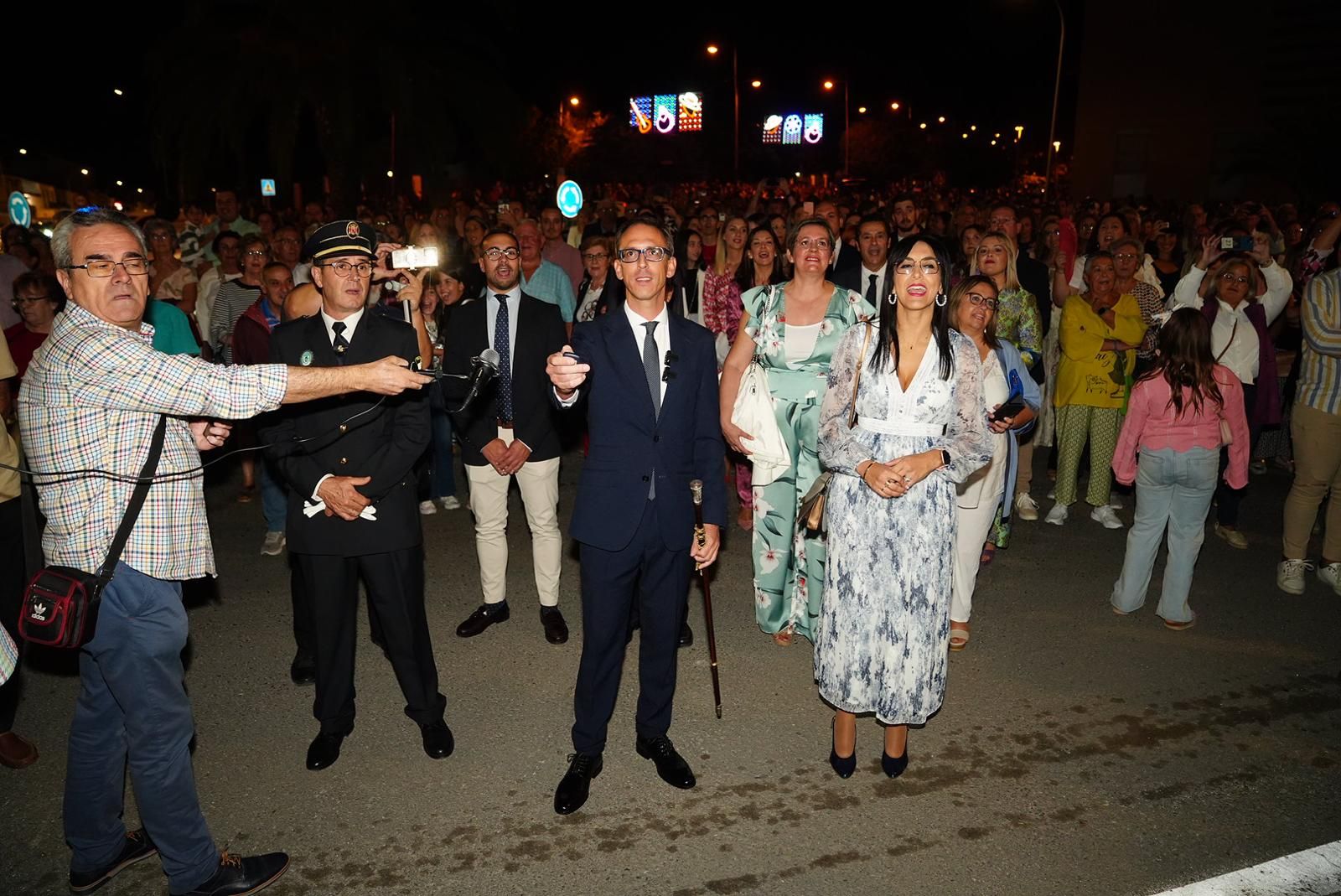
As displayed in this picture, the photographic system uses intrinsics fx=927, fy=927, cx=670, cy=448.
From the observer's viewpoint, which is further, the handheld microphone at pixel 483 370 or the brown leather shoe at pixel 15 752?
the brown leather shoe at pixel 15 752

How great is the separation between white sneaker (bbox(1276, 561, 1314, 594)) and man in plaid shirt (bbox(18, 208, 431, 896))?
6000 millimetres

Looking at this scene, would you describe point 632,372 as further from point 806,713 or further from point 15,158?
point 15,158

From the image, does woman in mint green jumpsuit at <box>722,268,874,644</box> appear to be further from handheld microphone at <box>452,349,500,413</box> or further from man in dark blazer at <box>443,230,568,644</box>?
handheld microphone at <box>452,349,500,413</box>

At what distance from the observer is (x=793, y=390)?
5.27 meters

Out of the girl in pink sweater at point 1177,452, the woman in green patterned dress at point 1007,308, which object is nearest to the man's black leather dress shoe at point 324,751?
the woman in green patterned dress at point 1007,308

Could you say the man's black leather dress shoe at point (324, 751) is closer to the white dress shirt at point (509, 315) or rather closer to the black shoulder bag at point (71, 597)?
the black shoulder bag at point (71, 597)

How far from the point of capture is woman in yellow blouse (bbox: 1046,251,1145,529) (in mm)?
7215

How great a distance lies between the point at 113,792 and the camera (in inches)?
137

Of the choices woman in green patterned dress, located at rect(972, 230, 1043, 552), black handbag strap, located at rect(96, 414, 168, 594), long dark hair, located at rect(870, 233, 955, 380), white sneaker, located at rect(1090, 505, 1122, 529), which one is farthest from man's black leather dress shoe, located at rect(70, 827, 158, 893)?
white sneaker, located at rect(1090, 505, 1122, 529)

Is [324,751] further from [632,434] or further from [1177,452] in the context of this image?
[1177,452]

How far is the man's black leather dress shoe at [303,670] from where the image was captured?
16.9ft

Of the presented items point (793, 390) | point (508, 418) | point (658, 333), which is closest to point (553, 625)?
point (508, 418)

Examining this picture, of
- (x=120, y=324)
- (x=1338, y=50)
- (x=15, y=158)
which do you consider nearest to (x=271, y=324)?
(x=120, y=324)

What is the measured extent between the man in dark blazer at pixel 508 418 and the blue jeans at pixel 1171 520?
3.64 meters
